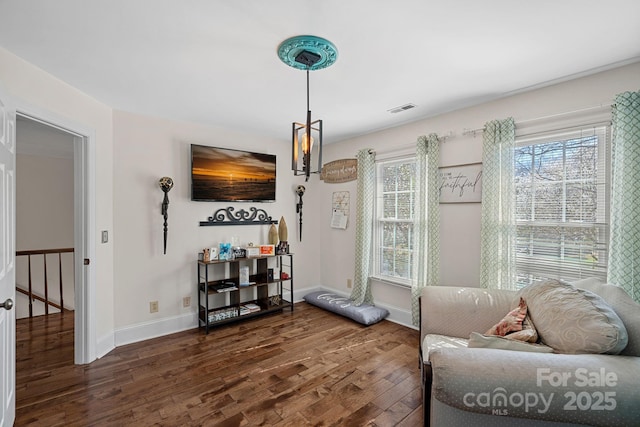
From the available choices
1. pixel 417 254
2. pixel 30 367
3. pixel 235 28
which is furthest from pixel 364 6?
pixel 30 367

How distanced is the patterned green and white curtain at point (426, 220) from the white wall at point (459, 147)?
3.4 inches

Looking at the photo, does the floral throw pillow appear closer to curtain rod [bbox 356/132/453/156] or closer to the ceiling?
the ceiling

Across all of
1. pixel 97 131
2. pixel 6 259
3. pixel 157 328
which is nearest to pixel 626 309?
pixel 6 259

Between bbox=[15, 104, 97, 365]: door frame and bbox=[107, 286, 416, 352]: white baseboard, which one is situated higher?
bbox=[15, 104, 97, 365]: door frame

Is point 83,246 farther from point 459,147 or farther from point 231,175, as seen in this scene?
point 459,147

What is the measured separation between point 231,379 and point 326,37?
252 centimetres

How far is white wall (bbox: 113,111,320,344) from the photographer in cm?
290

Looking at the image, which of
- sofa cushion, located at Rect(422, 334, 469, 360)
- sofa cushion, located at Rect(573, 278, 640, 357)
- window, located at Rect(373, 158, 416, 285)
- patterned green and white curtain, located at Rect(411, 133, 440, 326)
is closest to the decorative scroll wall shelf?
window, located at Rect(373, 158, 416, 285)

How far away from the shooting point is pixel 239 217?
144 inches

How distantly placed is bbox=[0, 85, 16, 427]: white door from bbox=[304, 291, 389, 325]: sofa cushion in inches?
111

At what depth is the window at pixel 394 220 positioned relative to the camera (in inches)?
134

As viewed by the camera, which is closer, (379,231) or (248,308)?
(248,308)

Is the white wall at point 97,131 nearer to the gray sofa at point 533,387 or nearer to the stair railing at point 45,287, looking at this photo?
the stair railing at point 45,287

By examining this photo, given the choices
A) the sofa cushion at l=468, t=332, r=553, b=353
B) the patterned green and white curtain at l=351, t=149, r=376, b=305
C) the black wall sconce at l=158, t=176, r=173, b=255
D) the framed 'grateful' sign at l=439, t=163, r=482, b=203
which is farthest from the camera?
the patterned green and white curtain at l=351, t=149, r=376, b=305
